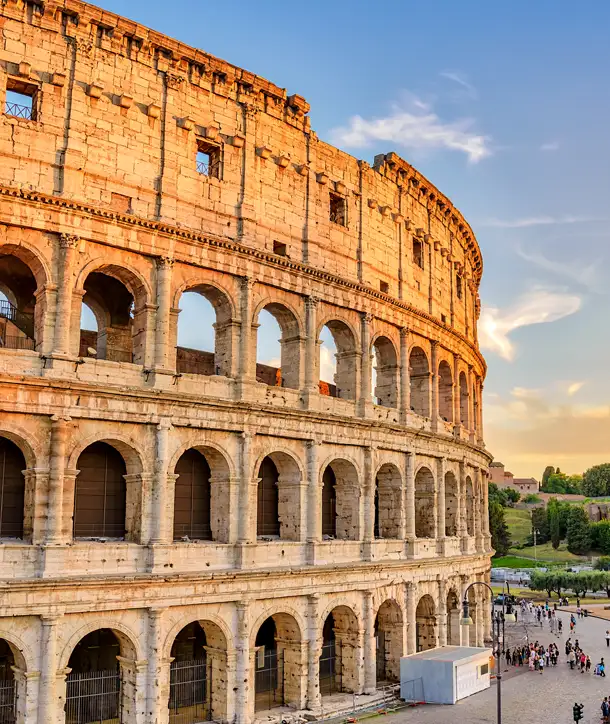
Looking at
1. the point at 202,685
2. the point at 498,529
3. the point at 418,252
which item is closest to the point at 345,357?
the point at 418,252

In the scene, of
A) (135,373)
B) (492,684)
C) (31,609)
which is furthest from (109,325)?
(492,684)

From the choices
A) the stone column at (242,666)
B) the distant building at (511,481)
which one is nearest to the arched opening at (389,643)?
the stone column at (242,666)

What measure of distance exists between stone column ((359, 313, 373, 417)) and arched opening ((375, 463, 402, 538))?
2.80 m

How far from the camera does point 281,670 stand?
2383cm

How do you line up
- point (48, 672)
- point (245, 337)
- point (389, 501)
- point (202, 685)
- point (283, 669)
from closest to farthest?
point (48, 672)
point (202, 685)
point (245, 337)
point (283, 669)
point (389, 501)

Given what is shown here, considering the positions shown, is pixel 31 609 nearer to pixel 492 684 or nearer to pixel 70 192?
pixel 70 192

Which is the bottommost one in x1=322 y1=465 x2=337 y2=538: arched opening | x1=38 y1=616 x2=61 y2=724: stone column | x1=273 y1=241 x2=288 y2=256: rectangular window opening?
x1=38 y1=616 x2=61 y2=724: stone column

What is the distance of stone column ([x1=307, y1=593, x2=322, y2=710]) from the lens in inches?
919

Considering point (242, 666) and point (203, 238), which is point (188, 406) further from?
point (242, 666)

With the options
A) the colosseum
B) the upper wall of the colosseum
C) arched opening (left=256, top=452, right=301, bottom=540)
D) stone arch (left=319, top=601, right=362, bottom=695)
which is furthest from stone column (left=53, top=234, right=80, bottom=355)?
stone arch (left=319, top=601, right=362, bottom=695)

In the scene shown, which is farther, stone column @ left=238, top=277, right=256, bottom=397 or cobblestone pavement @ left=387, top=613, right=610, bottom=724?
cobblestone pavement @ left=387, top=613, right=610, bottom=724

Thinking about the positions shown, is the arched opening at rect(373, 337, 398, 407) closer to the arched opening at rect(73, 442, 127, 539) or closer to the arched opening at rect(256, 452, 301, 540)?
the arched opening at rect(256, 452, 301, 540)

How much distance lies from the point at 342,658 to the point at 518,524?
10999cm

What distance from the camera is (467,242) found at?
1497 inches
